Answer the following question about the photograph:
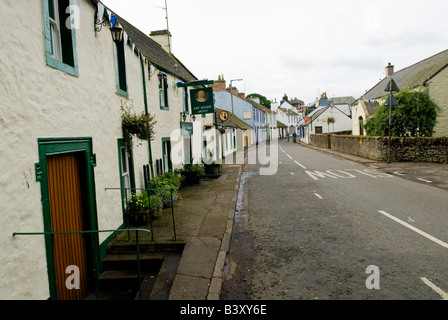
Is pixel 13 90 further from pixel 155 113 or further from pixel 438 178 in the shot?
pixel 438 178

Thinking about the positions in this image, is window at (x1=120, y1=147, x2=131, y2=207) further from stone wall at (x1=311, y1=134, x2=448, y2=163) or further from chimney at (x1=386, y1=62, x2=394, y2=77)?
chimney at (x1=386, y1=62, x2=394, y2=77)

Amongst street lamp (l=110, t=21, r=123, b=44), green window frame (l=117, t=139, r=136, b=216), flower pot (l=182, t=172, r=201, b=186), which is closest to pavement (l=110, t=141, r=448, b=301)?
flower pot (l=182, t=172, r=201, b=186)

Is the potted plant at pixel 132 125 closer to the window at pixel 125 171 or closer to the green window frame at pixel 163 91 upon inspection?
the window at pixel 125 171

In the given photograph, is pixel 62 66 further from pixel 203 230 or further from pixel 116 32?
pixel 203 230

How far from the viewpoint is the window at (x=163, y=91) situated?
1244 cm

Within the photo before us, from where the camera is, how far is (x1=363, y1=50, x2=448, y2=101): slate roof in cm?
2544

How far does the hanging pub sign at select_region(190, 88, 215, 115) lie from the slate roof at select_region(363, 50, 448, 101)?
19758 mm

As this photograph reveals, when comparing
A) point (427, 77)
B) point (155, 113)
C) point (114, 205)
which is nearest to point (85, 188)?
point (114, 205)

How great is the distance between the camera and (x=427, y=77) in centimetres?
2509

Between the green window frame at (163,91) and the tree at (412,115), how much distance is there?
16.3 meters

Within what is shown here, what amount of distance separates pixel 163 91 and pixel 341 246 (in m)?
9.46

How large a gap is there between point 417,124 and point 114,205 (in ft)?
70.1

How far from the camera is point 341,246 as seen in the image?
6352 mm

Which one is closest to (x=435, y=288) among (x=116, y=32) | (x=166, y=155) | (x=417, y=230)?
(x=417, y=230)
